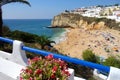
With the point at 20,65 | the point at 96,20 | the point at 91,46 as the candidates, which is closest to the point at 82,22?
the point at 96,20

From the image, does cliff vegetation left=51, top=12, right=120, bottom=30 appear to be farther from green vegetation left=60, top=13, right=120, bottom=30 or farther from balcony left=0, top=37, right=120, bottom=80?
balcony left=0, top=37, right=120, bottom=80

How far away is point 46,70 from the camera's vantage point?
3.60 meters

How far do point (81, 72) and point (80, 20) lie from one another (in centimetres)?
12842

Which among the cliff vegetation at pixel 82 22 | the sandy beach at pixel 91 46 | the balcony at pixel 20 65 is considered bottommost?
the sandy beach at pixel 91 46

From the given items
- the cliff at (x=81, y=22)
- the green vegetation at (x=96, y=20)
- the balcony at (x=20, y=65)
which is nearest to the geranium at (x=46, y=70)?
the balcony at (x=20, y=65)

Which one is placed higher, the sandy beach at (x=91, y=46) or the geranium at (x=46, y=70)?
the geranium at (x=46, y=70)

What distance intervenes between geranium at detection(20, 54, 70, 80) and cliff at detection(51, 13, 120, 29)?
113 metres

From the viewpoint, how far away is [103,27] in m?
115

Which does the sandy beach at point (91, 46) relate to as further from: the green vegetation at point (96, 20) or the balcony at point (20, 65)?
the balcony at point (20, 65)

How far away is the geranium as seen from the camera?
3.55 meters

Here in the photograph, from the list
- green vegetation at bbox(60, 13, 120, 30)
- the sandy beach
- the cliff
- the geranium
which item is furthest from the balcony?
the cliff

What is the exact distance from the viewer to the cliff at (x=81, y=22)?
4696 inches

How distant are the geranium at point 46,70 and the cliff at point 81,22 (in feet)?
369

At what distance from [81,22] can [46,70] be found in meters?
130
